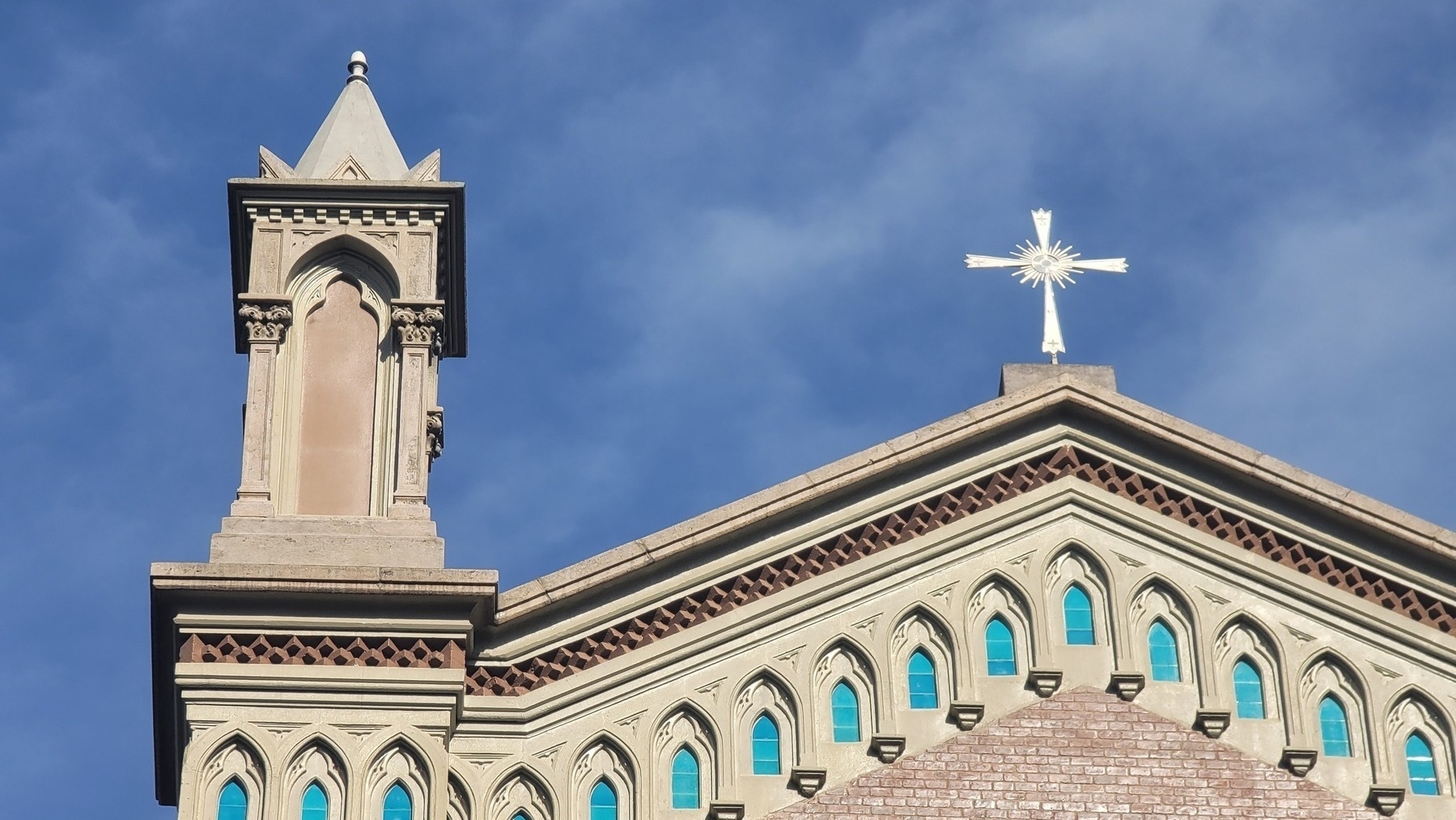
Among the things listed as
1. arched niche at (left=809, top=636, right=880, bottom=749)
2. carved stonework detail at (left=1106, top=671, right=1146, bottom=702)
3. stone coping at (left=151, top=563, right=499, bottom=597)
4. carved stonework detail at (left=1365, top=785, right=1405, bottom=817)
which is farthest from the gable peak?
carved stonework detail at (left=1365, top=785, right=1405, bottom=817)

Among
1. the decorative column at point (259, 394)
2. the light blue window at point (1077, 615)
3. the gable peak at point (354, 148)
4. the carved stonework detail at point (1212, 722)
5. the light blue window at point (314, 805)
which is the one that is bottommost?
the light blue window at point (314, 805)

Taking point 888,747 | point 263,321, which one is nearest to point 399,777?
point 888,747

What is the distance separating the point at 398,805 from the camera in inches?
824

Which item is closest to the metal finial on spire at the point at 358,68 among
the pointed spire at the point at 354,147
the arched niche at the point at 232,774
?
the pointed spire at the point at 354,147

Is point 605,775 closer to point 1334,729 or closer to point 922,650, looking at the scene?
point 922,650

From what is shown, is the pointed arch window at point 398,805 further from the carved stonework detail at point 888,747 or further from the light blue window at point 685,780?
the carved stonework detail at point 888,747

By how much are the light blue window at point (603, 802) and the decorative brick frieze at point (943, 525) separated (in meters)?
0.89

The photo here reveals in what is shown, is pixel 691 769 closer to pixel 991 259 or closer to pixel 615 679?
pixel 615 679

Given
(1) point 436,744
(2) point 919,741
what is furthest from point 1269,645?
(1) point 436,744

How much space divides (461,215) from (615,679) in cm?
395

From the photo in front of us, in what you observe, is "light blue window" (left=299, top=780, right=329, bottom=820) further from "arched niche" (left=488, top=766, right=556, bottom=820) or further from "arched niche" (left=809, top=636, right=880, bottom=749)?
"arched niche" (left=809, top=636, right=880, bottom=749)

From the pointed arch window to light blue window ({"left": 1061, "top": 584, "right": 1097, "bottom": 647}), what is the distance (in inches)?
192

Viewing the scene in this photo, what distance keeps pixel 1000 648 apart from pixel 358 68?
720 cm

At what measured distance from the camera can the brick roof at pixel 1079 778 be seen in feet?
69.7
